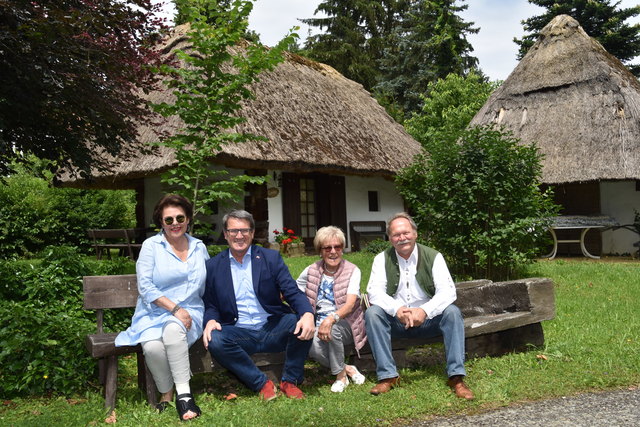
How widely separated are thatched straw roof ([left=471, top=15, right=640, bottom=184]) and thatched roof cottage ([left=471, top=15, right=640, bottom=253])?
0.02 metres

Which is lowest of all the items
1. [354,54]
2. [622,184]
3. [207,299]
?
[207,299]

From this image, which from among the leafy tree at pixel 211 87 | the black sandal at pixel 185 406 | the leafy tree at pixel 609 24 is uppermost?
the leafy tree at pixel 609 24

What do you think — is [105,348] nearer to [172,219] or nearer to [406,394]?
[172,219]

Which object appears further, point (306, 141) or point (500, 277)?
point (306, 141)

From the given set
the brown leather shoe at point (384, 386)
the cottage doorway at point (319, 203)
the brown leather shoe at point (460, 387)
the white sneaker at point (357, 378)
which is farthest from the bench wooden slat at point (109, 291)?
the cottage doorway at point (319, 203)

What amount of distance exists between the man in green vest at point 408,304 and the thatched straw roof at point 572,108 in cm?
970

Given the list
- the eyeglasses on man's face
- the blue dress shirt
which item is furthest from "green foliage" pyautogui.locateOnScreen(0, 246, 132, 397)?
the eyeglasses on man's face

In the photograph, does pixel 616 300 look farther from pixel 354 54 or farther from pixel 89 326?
pixel 354 54

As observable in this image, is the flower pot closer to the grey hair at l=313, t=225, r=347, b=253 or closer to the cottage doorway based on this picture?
the cottage doorway

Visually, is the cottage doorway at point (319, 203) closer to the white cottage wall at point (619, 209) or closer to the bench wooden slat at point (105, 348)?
the white cottage wall at point (619, 209)

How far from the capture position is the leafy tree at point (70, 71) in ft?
16.0

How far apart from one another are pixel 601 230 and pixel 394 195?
5.86 meters

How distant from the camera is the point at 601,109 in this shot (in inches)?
532

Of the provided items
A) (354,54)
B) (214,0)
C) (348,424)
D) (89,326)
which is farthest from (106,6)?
(354,54)
